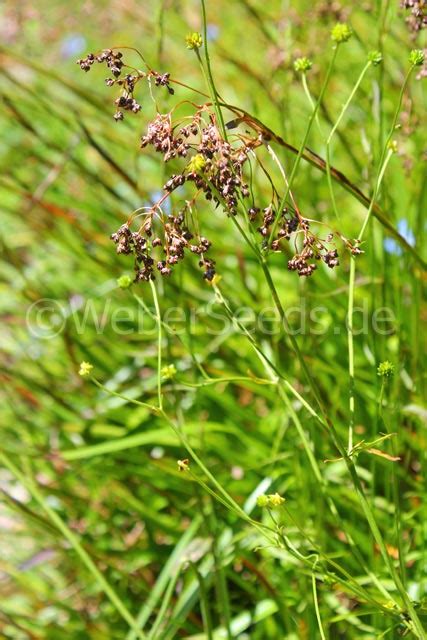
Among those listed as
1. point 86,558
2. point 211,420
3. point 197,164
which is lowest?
point 86,558

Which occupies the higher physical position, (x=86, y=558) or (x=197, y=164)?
(x=197, y=164)

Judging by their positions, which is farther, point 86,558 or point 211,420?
point 211,420

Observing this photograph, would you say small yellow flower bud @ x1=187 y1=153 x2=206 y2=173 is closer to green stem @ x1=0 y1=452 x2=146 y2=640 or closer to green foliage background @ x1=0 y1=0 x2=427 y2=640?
green foliage background @ x1=0 y1=0 x2=427 y2=640

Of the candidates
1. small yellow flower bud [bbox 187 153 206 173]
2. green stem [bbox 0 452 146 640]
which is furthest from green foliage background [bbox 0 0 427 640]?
small yellow flower bud [bbox 187 153 206 173]

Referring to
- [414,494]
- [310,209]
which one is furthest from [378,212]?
[310,209]

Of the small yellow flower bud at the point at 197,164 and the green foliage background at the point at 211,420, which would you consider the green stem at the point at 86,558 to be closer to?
the green foliage background at the point at 211,420

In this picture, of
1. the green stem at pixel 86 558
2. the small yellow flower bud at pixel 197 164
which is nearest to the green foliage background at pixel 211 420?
the green stem at pixel 86 558

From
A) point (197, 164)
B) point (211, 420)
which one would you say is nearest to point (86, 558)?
point (211, 420)

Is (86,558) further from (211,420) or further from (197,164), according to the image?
(197,164)

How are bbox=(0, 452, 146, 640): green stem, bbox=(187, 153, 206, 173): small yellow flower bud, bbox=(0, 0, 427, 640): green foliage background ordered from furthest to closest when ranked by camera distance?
bbox=(0, 0, 427, 640): green foliage background → bbox=(0, 452, 146, 640): green stem → bbox=(187, 153, 206, 173): small yellow flower bud
